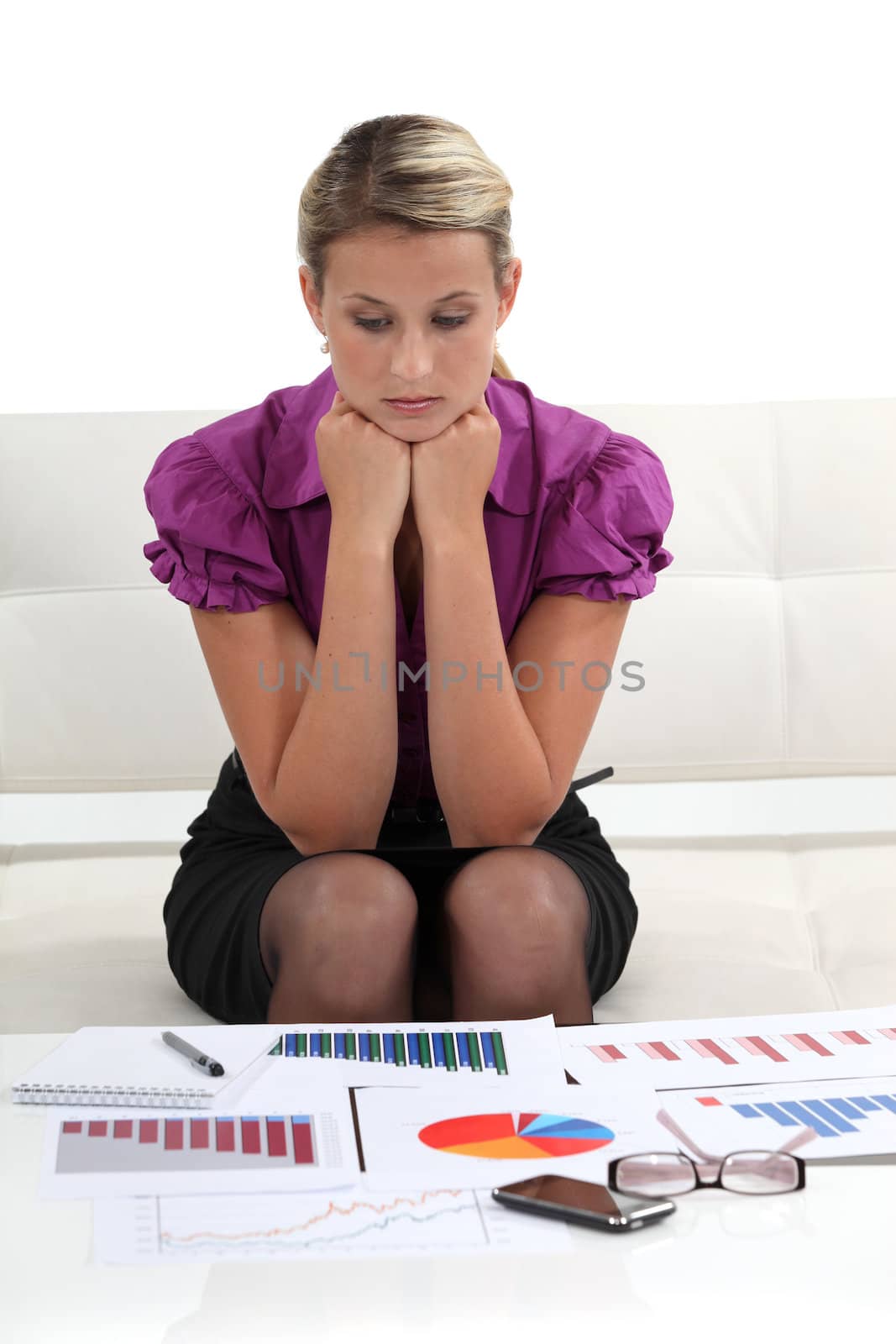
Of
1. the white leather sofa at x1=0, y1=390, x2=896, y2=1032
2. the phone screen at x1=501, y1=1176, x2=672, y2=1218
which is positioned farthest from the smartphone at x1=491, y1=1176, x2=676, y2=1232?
the white leather sofa at x1=0, y1=390, x2=896, y2=1032

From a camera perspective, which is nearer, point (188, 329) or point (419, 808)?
point (419, 808)

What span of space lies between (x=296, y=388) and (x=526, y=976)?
704 millimetres

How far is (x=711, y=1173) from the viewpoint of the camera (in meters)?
0.90

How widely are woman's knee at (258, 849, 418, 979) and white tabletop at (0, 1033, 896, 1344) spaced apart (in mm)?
391

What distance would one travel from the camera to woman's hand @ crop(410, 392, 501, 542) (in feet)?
4.64

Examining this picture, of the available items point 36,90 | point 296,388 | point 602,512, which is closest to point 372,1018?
point 602,512

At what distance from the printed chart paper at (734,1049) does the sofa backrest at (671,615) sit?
87 centimetres

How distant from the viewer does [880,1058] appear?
1073 mm

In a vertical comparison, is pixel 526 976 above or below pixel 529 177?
below

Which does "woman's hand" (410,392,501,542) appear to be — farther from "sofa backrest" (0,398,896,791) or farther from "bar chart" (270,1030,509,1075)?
"sofa backrest" (0,398,896,791)

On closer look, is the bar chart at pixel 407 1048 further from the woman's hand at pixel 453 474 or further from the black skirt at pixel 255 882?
the woman's hand at pixel 453 474

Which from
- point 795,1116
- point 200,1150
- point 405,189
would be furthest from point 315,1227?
point 405,189

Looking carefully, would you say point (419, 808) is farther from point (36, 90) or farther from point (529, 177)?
point (36, 90)

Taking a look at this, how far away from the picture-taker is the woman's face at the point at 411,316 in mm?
1299
